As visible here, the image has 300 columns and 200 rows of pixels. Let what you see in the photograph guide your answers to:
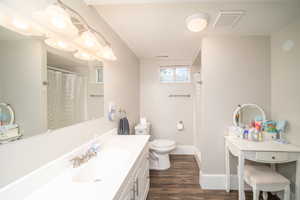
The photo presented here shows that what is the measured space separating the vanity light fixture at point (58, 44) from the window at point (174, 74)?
2.59 meters

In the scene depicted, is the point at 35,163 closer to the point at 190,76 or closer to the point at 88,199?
the point at 88,199

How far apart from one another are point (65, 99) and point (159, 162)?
222 cm

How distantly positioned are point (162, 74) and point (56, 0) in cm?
280

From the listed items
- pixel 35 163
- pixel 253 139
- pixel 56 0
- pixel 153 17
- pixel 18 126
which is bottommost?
pixel 253 139

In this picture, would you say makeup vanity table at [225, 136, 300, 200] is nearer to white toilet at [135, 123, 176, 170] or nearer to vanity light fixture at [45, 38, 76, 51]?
white toilet at [135, 123, 176, 170]

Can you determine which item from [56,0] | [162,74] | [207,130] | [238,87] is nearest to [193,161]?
[207,130]

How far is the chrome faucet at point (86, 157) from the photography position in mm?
1188

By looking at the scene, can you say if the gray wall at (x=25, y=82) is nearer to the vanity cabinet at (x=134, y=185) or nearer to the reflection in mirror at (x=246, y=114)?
the vanity cabinet at (x=134, y=185)

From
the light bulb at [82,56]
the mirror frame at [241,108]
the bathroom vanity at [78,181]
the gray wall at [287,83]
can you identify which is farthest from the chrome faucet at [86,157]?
the gray wall at [287,83]

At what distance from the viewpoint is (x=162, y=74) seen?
370 centimetres

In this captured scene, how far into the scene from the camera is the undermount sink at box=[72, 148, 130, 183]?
3.71ft

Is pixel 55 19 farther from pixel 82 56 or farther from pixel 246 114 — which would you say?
pixel 246 114

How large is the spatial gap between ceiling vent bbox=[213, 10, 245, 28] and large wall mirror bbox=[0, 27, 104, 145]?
1.55 metres

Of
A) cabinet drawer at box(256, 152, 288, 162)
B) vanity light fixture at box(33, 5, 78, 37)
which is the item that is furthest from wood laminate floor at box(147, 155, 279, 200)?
vanity light fixture at box(33, 5, 78, 37)
